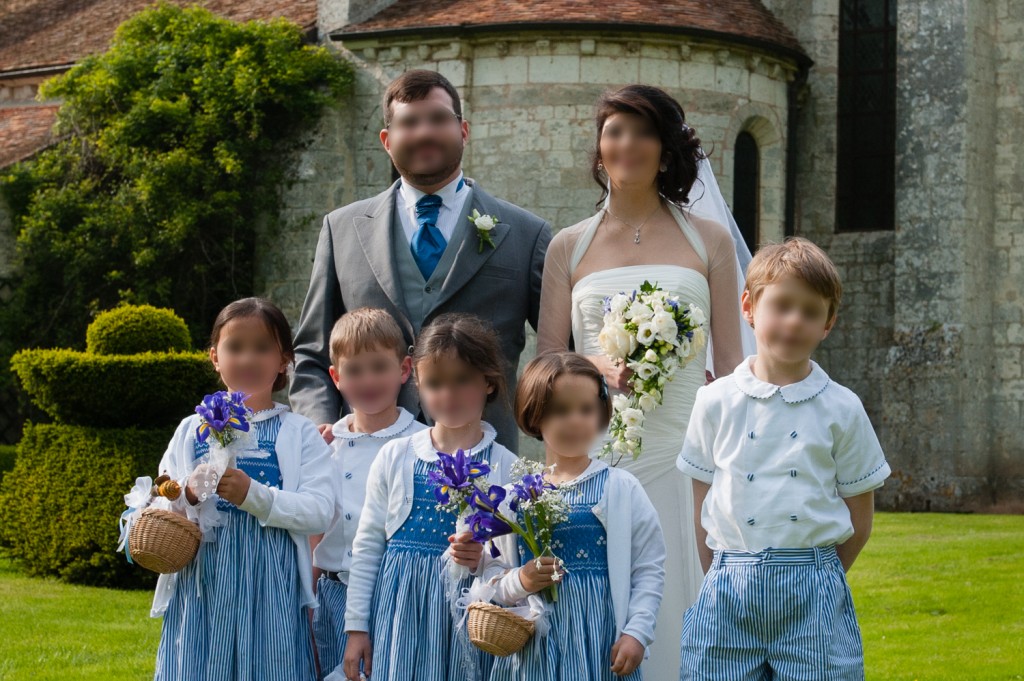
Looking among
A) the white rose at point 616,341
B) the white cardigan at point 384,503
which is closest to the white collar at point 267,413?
the white cardigan at point 384,503

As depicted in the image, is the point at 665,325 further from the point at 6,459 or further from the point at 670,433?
the point at 6,459

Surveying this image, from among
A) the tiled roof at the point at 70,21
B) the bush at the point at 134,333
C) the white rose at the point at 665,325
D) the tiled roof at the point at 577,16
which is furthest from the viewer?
the tiled roof at the point at 70,21

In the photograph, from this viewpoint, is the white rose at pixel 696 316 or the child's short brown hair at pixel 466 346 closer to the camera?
the child's short brown hair at pixel 466 346

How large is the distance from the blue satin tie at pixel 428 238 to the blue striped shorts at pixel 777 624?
170cm

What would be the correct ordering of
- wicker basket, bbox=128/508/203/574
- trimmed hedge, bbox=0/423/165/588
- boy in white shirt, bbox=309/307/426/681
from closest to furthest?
wicker basket, bbox=128/508/203/574, boy in white shirt, bbox=309/307/426/681, trimmed hedge, bbox=0/423/165/588

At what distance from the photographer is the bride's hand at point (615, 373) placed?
13.9 feet

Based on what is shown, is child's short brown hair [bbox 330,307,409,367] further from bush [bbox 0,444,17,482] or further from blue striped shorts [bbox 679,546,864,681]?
bush [bbox 0,444,17,482]

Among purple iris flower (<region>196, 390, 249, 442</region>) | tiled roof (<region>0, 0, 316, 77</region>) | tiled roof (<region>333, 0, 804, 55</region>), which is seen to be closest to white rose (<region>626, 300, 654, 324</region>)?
purple iris flower (<region>196, 390, 249, 442</region>)

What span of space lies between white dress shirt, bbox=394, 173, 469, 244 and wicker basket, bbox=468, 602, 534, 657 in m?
1.75

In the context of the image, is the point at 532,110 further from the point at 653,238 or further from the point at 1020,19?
the point at 653,238

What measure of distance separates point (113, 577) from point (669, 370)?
682 cm

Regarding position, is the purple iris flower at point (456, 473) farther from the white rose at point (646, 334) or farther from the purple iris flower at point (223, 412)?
the white rose at point (646, 334)

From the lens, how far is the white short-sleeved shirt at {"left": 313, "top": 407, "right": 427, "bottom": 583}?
4.39 m

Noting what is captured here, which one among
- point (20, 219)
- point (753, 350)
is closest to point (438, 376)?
point (753, 350)
